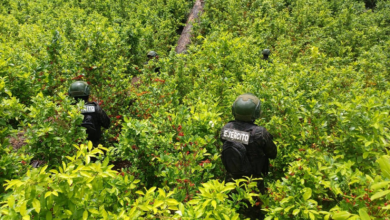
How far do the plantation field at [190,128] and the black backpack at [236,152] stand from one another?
0.19 metres

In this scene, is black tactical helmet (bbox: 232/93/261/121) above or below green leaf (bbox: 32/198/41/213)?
above

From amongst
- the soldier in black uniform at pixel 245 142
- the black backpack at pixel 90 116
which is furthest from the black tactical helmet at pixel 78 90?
the soldier in black uniform at pixel 245 142

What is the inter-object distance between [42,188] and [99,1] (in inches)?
513

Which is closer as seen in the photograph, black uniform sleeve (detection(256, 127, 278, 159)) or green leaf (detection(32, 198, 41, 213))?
green leaf (detection(32, 198, 41, 213))

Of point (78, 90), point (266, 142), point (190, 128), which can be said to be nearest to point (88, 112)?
point (78, 90)

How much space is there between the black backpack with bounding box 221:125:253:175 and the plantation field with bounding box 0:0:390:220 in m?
0.19

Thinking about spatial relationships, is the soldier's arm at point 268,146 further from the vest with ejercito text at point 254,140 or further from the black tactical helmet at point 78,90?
the black tactical helmet at point 78,90

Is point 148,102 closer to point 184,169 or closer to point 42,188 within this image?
point 184,169

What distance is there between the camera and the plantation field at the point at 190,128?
1.91 metres

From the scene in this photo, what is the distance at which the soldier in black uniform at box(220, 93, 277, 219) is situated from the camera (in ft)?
9.78

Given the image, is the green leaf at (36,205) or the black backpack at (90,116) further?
A: the black backpack at (90,116)

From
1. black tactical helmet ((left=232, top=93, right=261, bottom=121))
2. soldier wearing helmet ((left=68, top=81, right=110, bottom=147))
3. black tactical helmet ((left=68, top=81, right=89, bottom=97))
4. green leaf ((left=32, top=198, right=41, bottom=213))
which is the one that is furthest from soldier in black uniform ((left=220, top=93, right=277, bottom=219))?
black tactical helmet ((left=68, top=81, right=89, bottom=97))

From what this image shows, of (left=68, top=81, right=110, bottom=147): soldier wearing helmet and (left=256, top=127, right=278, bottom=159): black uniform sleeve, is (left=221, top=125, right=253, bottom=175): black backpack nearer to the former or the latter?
(left=256, top=127, right=278, bottom=159): black uniform sleeve

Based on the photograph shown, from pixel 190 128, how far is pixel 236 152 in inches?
33.2
